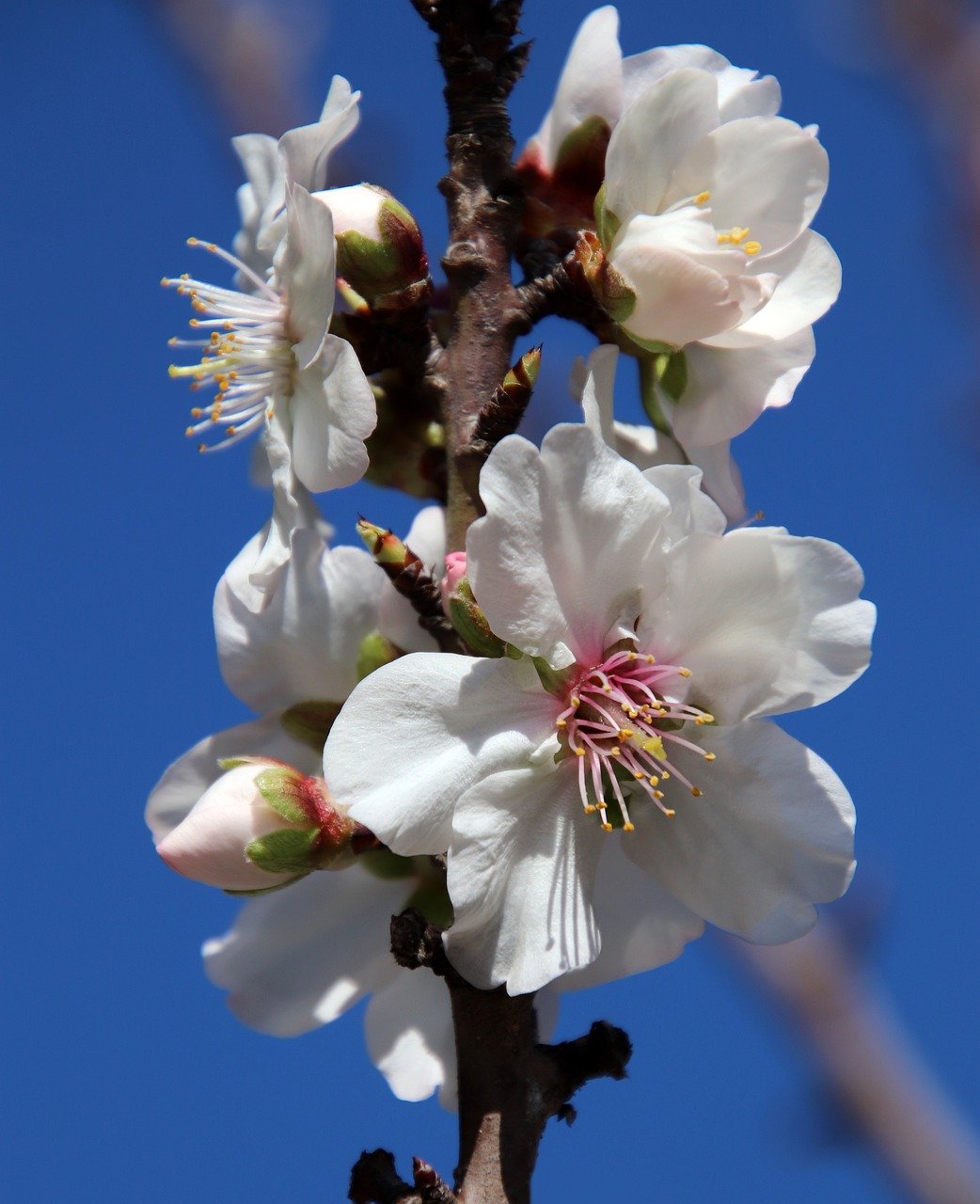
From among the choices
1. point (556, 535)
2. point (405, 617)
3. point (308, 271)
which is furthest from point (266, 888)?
point (308, 271)

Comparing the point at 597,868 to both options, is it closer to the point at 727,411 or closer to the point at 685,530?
the point at 685,530

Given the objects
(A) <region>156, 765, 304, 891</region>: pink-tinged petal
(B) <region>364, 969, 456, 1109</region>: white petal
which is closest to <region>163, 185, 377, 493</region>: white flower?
(A) <region>156, 765, 304, 891</region>: pink-tinged petal

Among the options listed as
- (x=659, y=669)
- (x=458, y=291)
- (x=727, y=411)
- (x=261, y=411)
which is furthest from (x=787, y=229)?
(x=261, y=411)

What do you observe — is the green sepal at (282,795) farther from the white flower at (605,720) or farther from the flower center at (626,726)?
the flower center at (626,726)

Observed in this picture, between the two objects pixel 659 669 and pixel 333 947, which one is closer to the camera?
pixel 659 669

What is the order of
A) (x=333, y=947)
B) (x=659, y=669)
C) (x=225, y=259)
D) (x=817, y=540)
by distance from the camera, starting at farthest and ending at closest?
(x=225, y=259) < (x=333, y=947) < (x=659, y=669) < (x=817, y=540)

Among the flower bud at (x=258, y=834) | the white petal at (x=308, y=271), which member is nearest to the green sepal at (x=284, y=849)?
the flower bud at (x=258, y=834)
